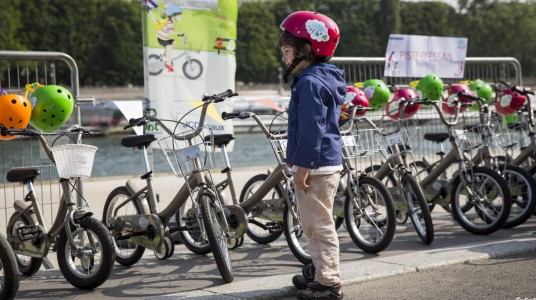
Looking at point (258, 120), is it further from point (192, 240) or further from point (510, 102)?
point (510, 102)

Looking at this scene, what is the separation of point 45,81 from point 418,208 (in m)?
3.31

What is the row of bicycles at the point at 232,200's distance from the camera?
5941mm

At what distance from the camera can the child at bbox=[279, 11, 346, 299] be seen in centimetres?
521

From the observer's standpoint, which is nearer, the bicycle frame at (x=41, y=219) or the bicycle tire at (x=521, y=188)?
the bicycle frame at (x=41, y=219)

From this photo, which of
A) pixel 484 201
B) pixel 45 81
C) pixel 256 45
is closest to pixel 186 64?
pixel 45 81

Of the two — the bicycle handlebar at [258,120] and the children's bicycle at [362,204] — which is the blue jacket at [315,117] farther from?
the children's bicycle at [362,204]

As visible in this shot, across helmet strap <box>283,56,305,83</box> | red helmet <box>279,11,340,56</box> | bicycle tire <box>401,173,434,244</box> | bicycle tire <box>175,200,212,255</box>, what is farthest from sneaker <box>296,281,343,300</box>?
bicycle tire <box>401,173,434,244</box>

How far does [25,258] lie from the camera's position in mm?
6711

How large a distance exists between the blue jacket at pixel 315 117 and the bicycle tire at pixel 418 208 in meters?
1.94

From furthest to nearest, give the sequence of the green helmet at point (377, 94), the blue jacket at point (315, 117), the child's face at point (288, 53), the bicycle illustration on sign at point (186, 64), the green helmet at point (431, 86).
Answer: the green helmet at point (431, 86) < the green helmet at point (377, 94) < the bicycle illustration on sign at point (186, 64) < the child's face at point (288, 53) < the blue jacket at point (315, 117)

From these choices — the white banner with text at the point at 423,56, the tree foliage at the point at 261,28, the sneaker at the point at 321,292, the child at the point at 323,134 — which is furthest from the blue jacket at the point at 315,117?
the tree foliage at the point at 261,28

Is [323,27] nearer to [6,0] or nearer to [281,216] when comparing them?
[281,216]

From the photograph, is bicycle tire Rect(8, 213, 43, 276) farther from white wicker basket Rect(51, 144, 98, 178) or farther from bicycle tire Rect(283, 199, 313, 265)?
bicycle tire Rect(283, 199, 313, 265)

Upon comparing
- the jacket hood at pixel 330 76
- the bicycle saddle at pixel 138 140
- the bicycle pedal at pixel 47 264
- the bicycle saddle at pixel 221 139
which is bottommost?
the bicycle pedal at pixel 47 264
